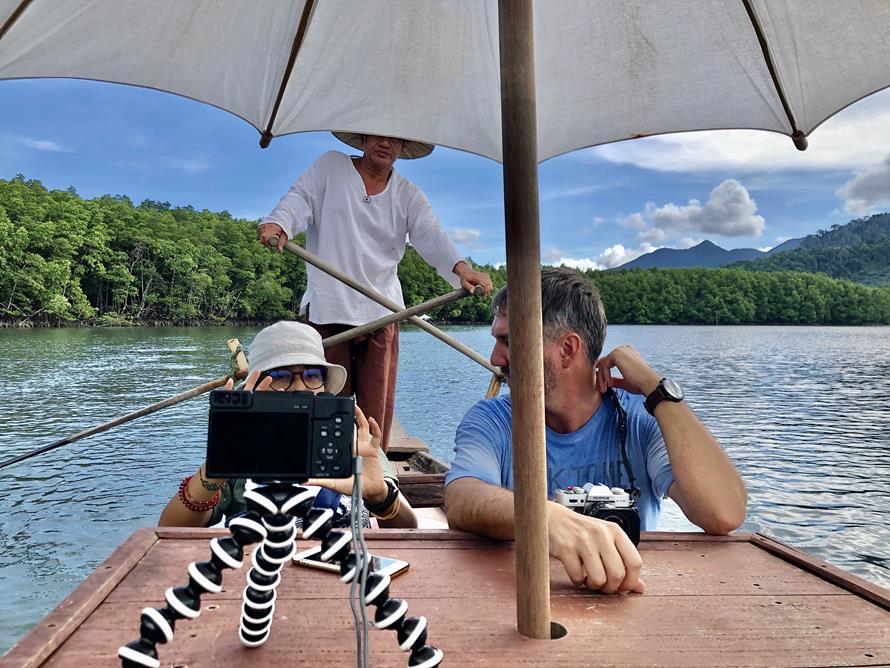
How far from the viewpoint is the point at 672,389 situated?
5.42 ft

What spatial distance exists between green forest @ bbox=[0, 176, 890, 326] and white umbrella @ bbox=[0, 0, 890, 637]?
136 feet

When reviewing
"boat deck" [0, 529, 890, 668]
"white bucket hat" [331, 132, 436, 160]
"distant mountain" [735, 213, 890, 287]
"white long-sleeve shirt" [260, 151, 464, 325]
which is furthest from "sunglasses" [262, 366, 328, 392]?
"distant mountain" [735, 213, 890, 287]

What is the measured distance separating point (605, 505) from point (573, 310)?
653 mm

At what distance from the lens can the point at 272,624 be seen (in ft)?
3.33

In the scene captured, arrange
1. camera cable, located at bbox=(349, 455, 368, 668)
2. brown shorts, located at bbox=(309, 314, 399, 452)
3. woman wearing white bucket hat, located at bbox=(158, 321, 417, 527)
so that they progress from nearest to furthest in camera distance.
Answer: camera cable, located at bbox=(349, 455, 368, 668)
woman wearing white bucket hat, located at bbox=(158, 321, 417, 527)
brown shorts, located at bbox=(309, 314, 399, 452)

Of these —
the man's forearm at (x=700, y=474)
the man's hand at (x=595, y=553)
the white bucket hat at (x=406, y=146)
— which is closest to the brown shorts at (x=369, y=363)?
the white bucket hat at (x=406, y=146)

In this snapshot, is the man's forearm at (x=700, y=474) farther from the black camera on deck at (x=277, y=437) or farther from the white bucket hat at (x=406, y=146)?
the white bucket hat at (x=406, y=146)

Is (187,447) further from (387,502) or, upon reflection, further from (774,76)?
(774,76)

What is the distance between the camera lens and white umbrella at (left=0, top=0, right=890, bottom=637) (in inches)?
74.3

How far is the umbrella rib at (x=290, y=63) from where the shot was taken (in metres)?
2.18

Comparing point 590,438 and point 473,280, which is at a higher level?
point 473,280

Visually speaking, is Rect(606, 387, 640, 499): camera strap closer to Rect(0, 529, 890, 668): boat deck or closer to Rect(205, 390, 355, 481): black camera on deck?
Rect(0, 529, 890, 668): boat deck

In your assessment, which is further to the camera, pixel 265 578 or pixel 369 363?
pixel 369 363

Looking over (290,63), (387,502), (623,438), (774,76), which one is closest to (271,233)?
(290,63)
